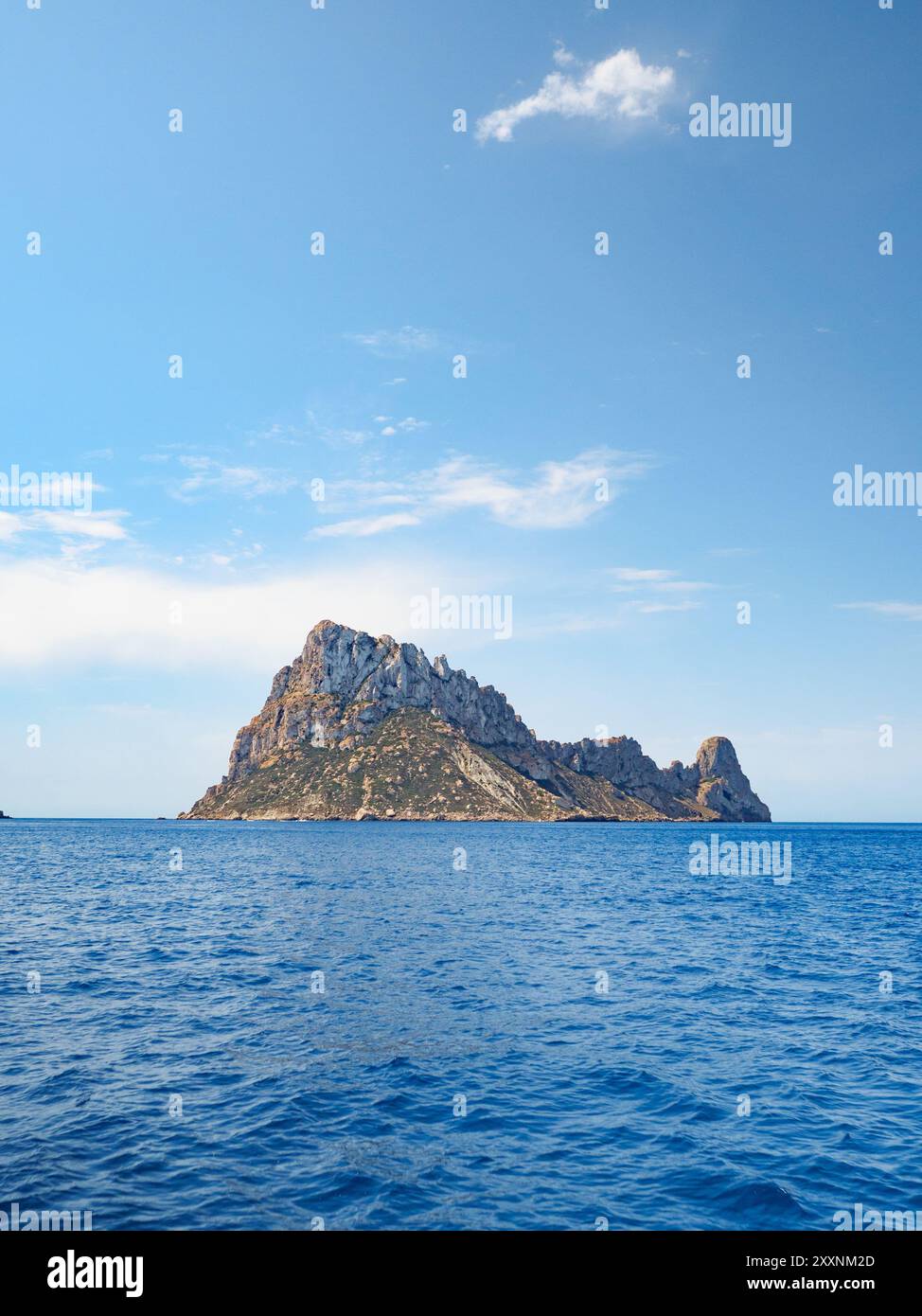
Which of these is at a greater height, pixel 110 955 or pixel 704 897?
pixel 110 955

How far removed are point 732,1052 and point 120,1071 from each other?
2067 centimetres

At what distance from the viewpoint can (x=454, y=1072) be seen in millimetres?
25078

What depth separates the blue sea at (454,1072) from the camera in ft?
56.3

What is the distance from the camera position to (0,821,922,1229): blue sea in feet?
56.3

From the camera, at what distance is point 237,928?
54.3 meters

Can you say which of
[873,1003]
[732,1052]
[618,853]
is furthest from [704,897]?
[618,853]
